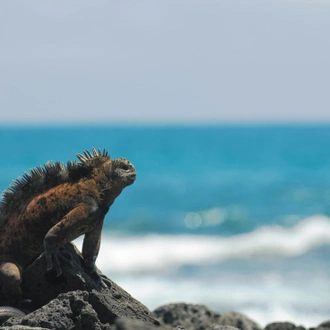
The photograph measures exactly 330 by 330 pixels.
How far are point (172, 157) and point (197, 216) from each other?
29935 mm

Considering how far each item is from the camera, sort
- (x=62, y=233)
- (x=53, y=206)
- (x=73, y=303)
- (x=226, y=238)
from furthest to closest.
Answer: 1. (x=226, y=238)
2. (x=53, y=206)
3. (x=62, y=233)
4. (x=73, y=303)

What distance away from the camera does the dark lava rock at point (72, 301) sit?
18.0 feet

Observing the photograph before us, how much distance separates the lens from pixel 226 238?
85.2ft

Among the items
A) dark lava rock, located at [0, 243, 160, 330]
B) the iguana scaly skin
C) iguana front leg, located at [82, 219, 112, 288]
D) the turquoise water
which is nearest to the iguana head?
the iguana scaly skin

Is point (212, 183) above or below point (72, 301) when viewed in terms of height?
above

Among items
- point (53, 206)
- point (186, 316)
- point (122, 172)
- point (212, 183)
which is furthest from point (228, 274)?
point (212, 183)

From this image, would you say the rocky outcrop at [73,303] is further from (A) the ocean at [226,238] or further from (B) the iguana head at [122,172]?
(A) the ocean at [226,238]

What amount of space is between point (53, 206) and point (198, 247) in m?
17.8

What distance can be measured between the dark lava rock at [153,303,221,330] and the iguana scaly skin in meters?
2.33

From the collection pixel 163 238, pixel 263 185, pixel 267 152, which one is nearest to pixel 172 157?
pixel 267 152

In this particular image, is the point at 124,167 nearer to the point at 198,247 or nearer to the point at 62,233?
the point at 62,233

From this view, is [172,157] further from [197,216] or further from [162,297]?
[162,297]

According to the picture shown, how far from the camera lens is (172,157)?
61375mm

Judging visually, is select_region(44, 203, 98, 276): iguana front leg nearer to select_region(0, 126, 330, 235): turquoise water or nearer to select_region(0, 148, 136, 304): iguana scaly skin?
select_region(0, 148, 136, 304): iguana scaly skin
